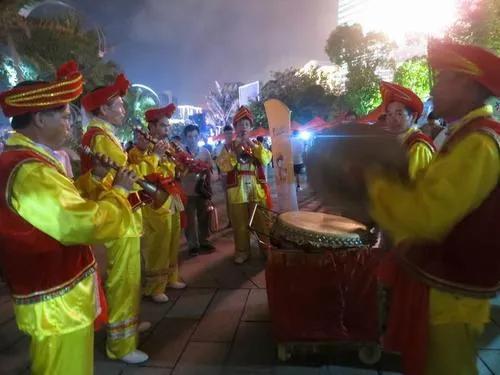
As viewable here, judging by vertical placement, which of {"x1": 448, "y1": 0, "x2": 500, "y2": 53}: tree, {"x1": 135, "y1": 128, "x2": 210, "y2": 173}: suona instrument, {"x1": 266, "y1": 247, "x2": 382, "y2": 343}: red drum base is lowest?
{"x1": 266, "y1": 247, "x2": 382, "y2": 343}: red drum base

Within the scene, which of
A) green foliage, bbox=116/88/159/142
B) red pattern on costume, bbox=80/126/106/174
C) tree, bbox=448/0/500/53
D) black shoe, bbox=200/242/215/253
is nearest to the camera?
red pattern on costume, bbox=80/126/106/174

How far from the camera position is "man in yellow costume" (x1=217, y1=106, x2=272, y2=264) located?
5707 mm

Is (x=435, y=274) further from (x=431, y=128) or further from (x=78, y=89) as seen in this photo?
(x=431, y=128)

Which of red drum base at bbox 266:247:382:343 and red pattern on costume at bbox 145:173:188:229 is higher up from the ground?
red pattern on costume at bbox 145:173:188:229

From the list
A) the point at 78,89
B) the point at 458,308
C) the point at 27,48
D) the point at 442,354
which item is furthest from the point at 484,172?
the point at 27,48

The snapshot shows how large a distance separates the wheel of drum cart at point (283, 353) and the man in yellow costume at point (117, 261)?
1158mm

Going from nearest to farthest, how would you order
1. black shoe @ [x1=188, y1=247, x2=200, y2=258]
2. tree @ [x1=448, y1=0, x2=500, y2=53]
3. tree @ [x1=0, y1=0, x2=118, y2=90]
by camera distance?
1. black shoe @ [x1=188, y1=247, x2=200, y2=258]
2. tree @ [x1=448, y1=0, x2=500, y2=53]
3. tree @ [x1=0, y1=0, x2=118, y2=90]

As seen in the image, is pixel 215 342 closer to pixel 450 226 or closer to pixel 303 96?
pixel 450 226

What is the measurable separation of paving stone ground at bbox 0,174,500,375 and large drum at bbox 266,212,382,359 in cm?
23

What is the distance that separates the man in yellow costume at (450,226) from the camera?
5.18 ft

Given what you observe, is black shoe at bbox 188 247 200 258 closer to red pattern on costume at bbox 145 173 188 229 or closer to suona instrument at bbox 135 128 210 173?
suona instrument at bbox 135 128 210 173

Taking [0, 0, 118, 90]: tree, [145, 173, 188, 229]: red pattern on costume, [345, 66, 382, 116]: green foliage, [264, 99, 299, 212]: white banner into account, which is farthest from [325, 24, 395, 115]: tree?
[145, 173, 188, 229]: red pattern on costume

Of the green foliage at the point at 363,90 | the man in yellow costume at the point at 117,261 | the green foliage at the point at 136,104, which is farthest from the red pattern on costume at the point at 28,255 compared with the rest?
the green foliage at the point at 363,90

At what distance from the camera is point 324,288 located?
313 cm
